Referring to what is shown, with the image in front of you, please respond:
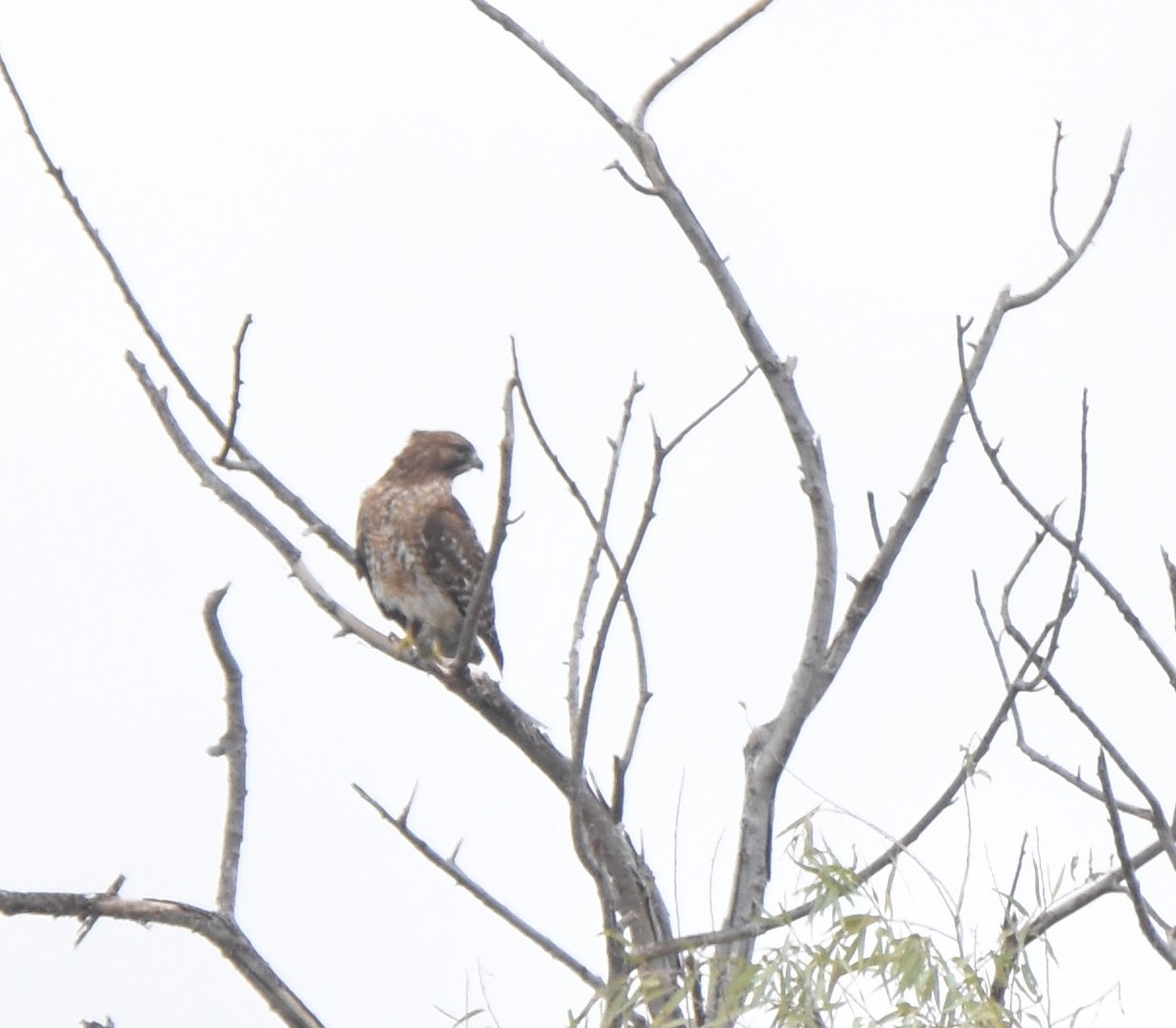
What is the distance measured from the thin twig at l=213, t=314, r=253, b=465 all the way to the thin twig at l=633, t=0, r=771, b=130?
1.03m

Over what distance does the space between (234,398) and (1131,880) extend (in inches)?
92.7

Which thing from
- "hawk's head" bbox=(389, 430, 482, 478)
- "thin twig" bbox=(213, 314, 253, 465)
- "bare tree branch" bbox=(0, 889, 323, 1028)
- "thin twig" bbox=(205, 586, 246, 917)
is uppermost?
"hawk's head" bbox=(389, 430, 482, 478)

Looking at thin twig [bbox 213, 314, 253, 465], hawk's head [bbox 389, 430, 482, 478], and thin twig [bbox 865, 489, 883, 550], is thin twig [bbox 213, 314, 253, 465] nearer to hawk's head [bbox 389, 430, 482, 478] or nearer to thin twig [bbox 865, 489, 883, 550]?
thin twig [bbox 865, 489, 883, 550]

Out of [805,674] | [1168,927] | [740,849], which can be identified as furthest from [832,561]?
[1168,927]

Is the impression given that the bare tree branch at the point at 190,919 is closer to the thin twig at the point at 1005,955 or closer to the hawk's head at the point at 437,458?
the thin twig at the point at 1005,955

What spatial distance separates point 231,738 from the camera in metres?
4.17

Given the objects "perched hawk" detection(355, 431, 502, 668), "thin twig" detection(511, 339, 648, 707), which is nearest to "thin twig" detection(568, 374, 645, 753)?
"thin twig" detection(511, 339, 648, 707)

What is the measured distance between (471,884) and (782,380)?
1.32 metres

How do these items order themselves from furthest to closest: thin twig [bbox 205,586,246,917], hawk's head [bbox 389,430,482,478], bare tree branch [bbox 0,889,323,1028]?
hawk's head [bbox 389,430,482,478] → thin twig [bbox 205,586,246,917] → bare tree branch [bbox 0,889,323,1028]

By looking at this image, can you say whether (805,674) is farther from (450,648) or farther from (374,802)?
(450,648)

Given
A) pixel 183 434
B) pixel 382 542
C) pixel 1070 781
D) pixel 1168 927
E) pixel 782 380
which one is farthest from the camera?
pixel 382 542

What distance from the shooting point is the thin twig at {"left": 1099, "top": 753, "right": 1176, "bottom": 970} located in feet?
10.1

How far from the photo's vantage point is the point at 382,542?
816 cm

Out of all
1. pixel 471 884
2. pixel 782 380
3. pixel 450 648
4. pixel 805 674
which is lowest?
pixel 471 884
